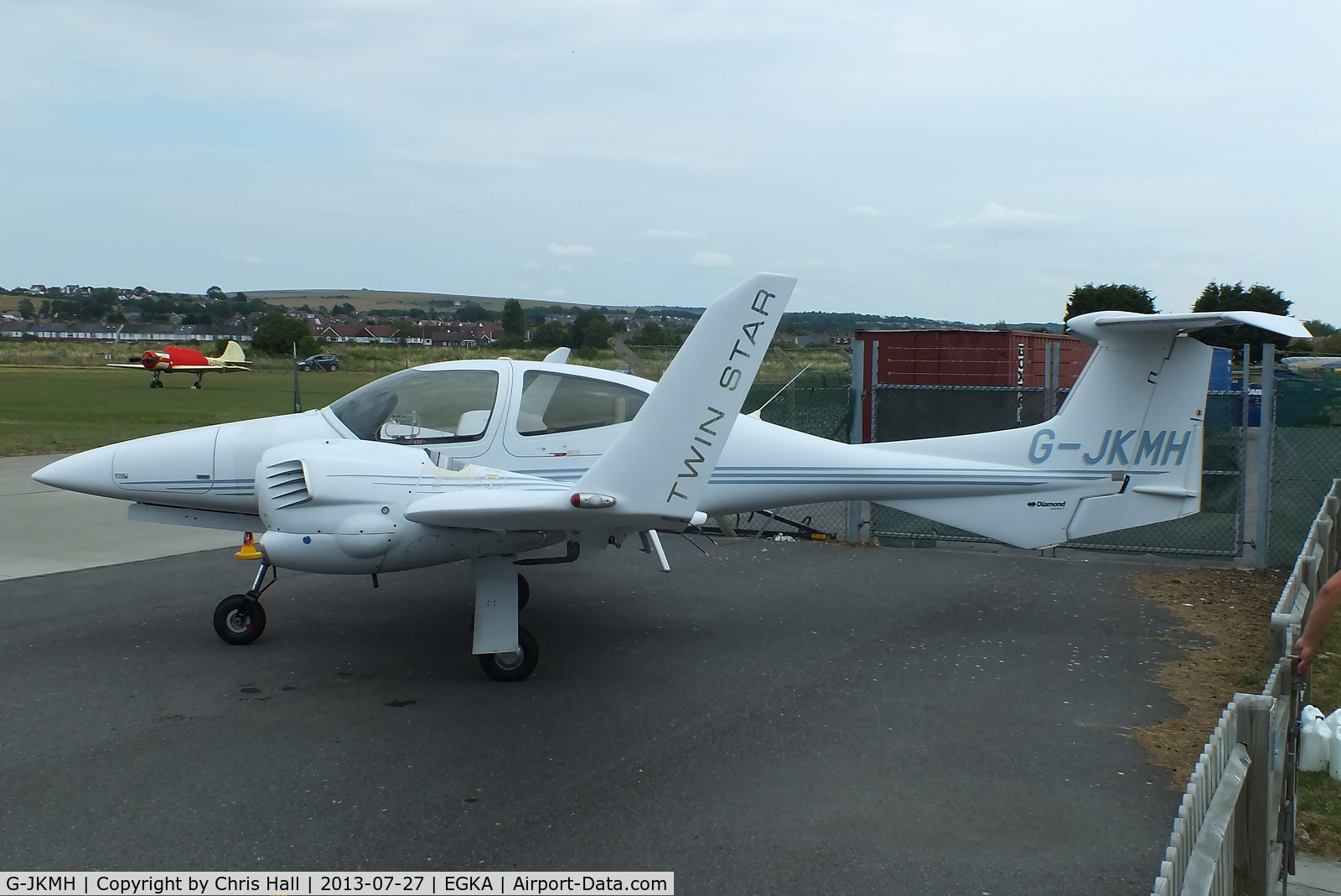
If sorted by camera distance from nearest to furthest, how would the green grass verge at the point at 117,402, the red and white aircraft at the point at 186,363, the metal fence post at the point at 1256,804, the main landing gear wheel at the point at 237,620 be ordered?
the metal fence post at the point at 1256,804 → the main landing gear wheel at the point at 237,620 → the green grass verge at the point at 117,402 → the red and white aircraft at the point at 186,363

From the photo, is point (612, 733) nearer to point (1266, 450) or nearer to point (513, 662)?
point (513, 662)

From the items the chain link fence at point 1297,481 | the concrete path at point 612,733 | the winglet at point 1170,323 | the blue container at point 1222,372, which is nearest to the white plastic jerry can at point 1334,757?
the concrete path at point 612,733

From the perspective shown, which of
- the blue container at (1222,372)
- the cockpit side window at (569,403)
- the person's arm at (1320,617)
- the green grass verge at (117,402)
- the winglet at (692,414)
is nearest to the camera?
the person's arm at (1320,617)

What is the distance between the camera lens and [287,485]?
19.4ft

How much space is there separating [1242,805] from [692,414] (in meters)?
3.08

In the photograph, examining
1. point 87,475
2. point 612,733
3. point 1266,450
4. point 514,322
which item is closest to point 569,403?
point 612,733

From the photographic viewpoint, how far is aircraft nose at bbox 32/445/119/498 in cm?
677

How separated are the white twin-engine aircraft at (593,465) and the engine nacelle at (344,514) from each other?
11 millimetres

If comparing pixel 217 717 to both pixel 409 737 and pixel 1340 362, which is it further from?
pixel 1340 362

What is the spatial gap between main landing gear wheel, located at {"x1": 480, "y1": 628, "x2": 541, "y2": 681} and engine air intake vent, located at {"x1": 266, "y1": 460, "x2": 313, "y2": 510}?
1.52 metres

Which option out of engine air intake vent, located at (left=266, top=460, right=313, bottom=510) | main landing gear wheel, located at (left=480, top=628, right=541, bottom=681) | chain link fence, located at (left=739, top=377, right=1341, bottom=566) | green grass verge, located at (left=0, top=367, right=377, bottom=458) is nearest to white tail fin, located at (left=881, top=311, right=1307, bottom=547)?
chain link fence, located at (left=739, top=377, right=1341, bottom=566)

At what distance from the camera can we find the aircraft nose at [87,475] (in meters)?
6.77

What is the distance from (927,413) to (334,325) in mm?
70895

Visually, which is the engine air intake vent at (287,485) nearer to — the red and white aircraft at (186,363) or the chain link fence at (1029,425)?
the chain link fence at (1029,425)
